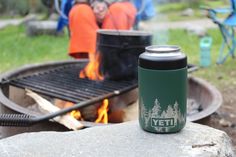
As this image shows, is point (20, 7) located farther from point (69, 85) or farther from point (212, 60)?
point (69, 85)

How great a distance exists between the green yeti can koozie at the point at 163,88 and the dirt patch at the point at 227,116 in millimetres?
1484

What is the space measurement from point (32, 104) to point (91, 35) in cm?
95

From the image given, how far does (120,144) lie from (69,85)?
1.56 m

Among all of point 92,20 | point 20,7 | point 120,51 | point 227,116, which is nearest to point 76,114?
point 120,51

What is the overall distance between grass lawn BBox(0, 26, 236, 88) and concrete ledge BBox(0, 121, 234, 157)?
3277 mm

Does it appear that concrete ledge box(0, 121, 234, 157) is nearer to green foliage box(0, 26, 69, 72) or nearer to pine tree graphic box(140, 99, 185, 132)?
pine tree graphic box(140, 99, 185, 132)

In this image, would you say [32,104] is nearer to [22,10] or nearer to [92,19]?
[92,19]

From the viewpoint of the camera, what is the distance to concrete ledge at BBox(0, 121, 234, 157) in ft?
5.51

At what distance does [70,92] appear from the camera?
305 centimetres

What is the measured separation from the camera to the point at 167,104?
178 cm

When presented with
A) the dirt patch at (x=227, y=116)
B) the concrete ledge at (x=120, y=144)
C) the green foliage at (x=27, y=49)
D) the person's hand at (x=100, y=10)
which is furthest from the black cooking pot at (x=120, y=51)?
the green foliage at (x=27, y=49)

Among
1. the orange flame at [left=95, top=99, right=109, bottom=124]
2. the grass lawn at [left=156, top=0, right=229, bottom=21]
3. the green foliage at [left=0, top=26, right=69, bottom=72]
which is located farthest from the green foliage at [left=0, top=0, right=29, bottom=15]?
the orange flame at [left=95, top=99, right=109, bottom=124]

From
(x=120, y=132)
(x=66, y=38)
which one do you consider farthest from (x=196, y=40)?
(x=120, y=132)

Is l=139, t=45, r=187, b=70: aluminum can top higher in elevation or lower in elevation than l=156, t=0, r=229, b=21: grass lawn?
higher
